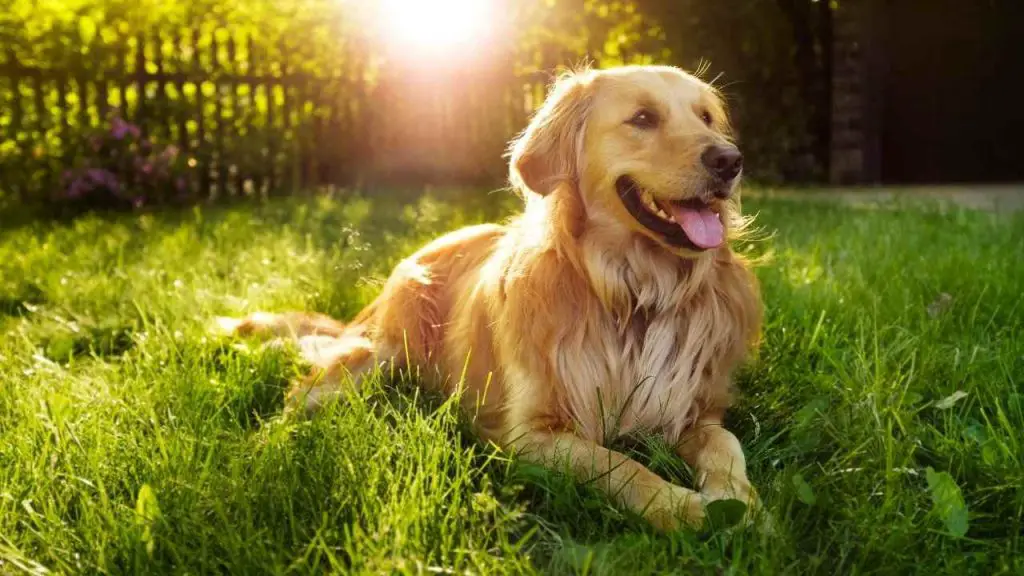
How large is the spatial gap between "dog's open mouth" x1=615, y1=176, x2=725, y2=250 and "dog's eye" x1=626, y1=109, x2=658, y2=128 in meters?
0.18

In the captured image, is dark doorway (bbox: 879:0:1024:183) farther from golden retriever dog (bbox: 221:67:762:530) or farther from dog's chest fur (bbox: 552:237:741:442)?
dog's chest fur (bbox: 552:237:741:442)

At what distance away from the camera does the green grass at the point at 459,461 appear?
5.67ft

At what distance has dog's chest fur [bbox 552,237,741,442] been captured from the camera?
96.8 inches

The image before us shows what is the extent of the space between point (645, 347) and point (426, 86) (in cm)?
817

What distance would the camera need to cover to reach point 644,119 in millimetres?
2576

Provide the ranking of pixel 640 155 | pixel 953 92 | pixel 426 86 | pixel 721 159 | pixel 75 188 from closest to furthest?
pixel 721 159, pixel 640 155, pixel 75 188, pixel 426 86, pixel 953 92

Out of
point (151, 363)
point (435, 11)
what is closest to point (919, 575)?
point (151, 363)

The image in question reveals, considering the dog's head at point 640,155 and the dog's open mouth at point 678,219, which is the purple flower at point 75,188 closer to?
the dog's head at point 640,155

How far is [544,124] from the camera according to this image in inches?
107

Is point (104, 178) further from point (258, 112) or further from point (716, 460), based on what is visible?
point (716, 460)

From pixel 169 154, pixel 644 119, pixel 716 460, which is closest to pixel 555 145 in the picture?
pixel 644 119

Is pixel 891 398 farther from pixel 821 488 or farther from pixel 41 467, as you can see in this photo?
pixel 41 467

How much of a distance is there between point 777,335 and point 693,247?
0.90 m

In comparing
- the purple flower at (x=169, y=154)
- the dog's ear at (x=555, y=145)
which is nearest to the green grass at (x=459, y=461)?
the dog's ear at (x=555, y=145)
